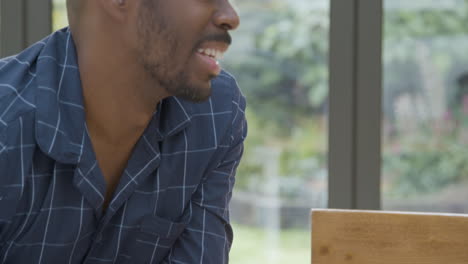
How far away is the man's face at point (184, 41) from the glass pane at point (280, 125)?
1.05 meters

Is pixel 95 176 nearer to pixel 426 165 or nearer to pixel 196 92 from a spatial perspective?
pixel 196 92

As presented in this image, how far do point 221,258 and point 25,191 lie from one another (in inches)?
14.1

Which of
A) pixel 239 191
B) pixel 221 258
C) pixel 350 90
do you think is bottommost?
pixel 221 258

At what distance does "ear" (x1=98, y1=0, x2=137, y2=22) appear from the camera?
1.39 m

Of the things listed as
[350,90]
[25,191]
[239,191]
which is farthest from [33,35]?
[25,191]

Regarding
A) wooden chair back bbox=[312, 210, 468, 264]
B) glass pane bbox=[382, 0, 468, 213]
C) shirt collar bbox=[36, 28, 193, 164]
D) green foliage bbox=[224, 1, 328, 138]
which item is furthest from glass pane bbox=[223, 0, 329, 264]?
wooden chair back bbox=[312, 210, 468, 264]

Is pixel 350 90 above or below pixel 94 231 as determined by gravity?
above

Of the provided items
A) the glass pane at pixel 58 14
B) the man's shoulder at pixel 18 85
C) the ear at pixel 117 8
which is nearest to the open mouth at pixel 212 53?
the ear at pixel 117 8

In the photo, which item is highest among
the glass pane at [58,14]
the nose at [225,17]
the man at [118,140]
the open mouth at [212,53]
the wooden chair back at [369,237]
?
the glass pane at [58,14]

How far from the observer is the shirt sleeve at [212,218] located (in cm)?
144

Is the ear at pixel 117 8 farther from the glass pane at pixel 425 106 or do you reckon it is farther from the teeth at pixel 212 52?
the glass pane at pixel 425 106

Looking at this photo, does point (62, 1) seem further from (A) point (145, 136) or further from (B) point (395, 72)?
(A) point (145, 136)

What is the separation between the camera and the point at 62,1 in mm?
2477

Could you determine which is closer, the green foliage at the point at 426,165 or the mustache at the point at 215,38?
the mustache at the point at 215,38
